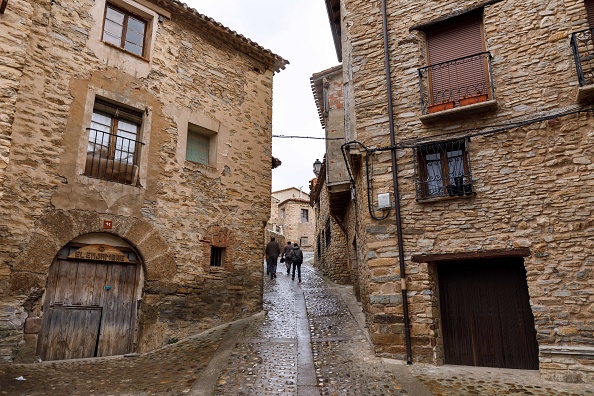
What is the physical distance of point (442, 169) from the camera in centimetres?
624

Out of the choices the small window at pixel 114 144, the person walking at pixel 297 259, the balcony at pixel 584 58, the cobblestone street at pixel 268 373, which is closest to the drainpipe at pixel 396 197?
the cobblestone street at pixel 268 373

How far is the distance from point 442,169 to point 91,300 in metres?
6.27

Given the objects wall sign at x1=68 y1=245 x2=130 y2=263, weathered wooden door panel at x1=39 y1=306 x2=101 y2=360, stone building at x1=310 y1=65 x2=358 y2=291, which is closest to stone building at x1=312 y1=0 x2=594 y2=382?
stone building at x1=310 y1=65 x2=358 y2=291

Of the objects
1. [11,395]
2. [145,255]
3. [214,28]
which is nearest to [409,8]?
[214,28]

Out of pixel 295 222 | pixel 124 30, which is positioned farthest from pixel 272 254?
pixel 295 222

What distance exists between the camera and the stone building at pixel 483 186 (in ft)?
17.0

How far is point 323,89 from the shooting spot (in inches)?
448

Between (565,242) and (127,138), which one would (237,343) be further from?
(565,242)

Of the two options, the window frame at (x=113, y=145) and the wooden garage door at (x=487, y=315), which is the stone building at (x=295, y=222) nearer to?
the window frame at (x=113, y=145)

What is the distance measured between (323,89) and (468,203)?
6.72m

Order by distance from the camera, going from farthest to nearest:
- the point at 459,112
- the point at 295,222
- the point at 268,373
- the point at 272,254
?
the point at 295,222
the point at 272,254
the point at 459,112
the point at 268,373

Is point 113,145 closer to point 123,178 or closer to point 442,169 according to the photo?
point 123,178

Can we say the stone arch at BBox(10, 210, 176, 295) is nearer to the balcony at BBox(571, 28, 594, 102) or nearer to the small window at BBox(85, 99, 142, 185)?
the small window at BBox(85, 99, 142, 185)

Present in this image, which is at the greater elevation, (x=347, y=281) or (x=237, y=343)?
(x=347, y=281)
